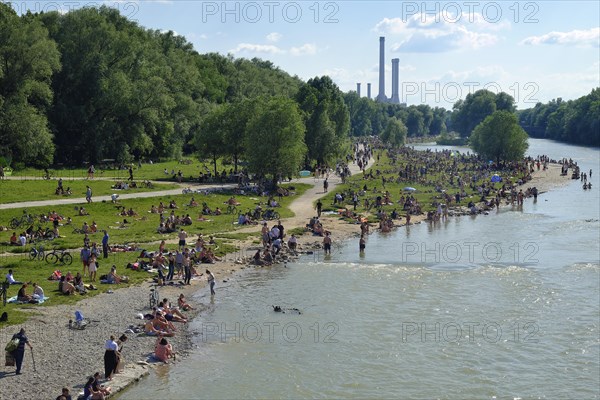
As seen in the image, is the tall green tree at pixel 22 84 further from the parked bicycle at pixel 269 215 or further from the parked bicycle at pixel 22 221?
the parked bicycle at pixel 269 215

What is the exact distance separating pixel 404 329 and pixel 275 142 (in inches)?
1358

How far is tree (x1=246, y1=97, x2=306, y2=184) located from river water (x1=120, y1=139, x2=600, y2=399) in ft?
53.3

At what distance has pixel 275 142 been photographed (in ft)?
206

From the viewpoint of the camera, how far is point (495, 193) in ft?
252

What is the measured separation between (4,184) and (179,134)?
119ft

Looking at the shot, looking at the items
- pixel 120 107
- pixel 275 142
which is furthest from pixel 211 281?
pixel 120 107

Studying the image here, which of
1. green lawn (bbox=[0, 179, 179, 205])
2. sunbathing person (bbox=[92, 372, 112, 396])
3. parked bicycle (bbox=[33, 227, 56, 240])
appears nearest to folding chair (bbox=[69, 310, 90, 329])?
sunbathing person (bbox=[92, 372, 112, 396])

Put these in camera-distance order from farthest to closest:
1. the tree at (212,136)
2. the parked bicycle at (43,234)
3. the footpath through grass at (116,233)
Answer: the tree at (212,136) < the parked bicycle at (43,234) < the footpath through grass at (116,233)

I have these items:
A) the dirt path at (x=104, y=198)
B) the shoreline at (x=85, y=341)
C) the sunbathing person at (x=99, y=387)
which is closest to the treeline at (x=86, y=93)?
the dirt path at (x=104, y=198)

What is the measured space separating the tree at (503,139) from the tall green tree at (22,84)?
6894 cm

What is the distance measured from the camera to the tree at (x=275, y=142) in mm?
62656

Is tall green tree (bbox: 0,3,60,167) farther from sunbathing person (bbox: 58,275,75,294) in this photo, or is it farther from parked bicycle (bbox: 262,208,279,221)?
sunbathing person (bbox: 58,275,75,294)

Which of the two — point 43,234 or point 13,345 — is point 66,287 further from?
point 43,234

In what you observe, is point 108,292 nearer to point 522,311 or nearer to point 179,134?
point 522,311
